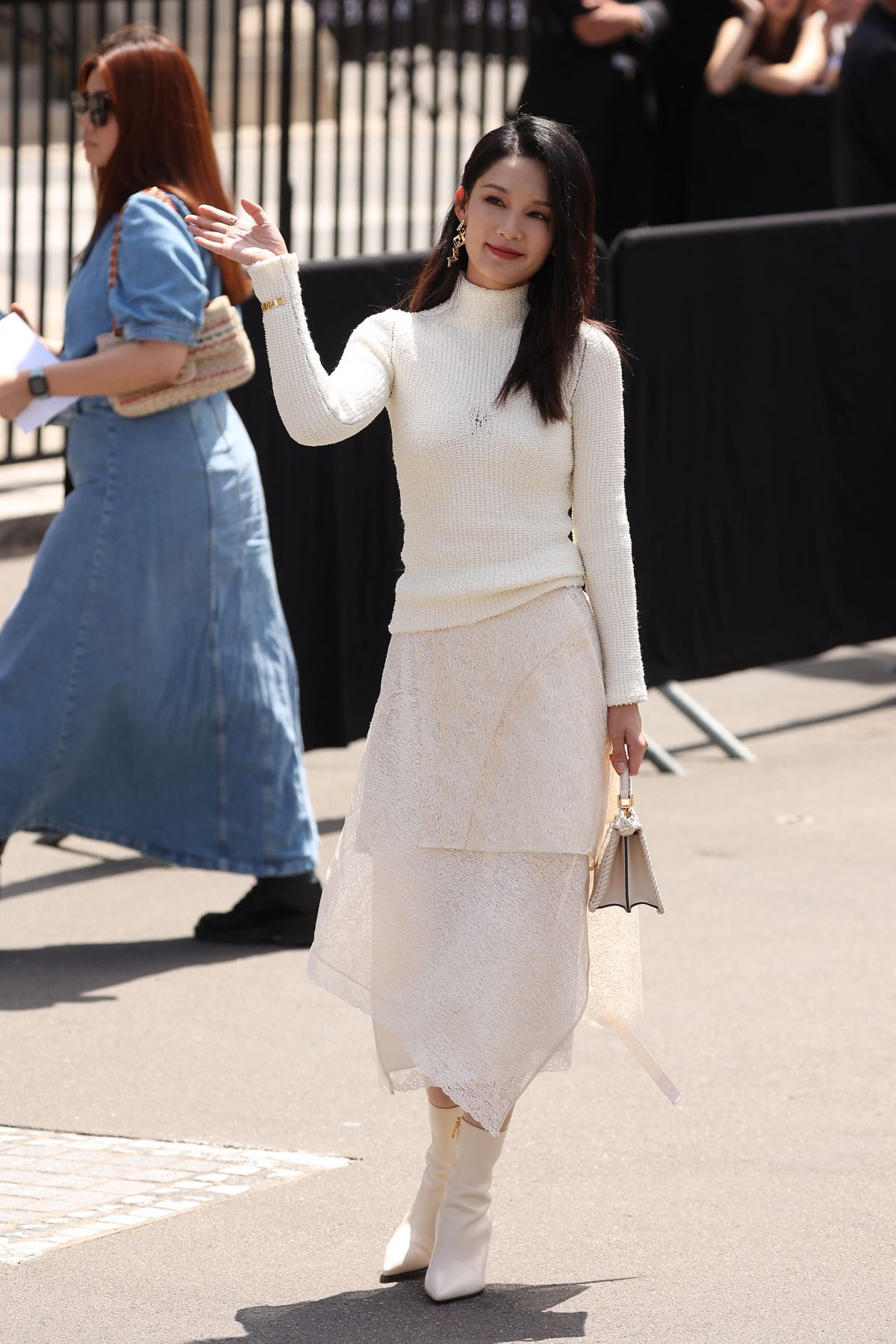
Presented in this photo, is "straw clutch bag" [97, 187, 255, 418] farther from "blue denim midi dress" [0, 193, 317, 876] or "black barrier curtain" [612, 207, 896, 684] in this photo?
"black barrier curtain" [612, 207, 896, 684]

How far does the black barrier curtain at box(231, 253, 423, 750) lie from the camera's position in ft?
21.7

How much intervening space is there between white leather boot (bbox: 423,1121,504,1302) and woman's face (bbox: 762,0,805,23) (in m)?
7.69

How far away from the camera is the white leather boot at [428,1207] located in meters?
3.99

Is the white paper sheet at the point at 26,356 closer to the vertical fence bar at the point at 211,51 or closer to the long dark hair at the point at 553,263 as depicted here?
the long dark hair at the point at 553,263

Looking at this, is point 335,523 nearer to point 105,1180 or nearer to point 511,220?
A: point 105,1180

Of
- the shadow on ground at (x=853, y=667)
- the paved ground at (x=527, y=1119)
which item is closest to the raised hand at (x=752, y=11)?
the shadow on ground at (x=853, y=667)

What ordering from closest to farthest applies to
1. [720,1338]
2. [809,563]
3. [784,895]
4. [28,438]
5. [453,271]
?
[720,1338], [453,271], [784,895], [809,563], [28,438]

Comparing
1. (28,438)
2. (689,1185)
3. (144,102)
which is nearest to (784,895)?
(689,1185)

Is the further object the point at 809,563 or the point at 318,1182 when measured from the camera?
the point at 809,563

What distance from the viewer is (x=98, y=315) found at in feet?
18.4

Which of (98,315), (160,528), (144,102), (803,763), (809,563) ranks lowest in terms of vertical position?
(803,763)

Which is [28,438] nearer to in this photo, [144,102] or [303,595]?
[303,595]

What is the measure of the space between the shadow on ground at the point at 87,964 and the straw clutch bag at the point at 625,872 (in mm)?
1897

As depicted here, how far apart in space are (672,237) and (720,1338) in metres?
4.50
